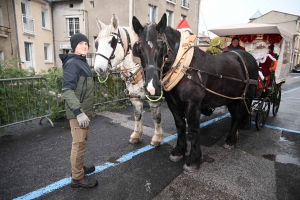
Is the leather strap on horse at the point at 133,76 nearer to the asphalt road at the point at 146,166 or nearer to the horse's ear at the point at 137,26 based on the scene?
the horse's ear at the point at 137,26

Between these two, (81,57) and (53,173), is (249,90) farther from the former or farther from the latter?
(53,173)

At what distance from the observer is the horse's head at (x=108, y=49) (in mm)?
2965

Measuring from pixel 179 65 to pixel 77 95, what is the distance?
1.36 metres

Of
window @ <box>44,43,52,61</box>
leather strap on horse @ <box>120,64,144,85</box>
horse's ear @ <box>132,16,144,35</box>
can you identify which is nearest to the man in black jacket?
horse's ear @ <box>132,16,144,35</box>

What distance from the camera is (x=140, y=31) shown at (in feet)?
7.70

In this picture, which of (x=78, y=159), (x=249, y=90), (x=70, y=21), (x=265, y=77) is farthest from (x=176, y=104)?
(x=70, y=21)

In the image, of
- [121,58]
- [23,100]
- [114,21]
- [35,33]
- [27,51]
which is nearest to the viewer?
[114,21]

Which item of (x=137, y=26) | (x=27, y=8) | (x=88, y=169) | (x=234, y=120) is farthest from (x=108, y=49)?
(x=27, y=8)

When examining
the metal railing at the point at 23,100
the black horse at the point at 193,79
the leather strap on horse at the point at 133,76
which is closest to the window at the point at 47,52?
the metal railing at the point at 23,100

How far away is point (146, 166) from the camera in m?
3.07

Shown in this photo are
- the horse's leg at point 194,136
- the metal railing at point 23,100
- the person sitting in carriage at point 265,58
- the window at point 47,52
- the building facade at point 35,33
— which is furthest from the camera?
the window at point 47,52

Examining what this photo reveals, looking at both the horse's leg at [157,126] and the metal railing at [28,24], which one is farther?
the metal railing at [28,24]

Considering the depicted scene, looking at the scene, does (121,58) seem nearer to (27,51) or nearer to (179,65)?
(179,65)

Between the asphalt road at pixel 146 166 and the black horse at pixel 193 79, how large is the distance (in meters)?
0.34
